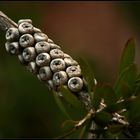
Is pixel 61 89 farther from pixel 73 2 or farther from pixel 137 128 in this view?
pixel 73 2

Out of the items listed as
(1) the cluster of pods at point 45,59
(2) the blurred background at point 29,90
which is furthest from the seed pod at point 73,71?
(2) the blurred background at point 29,90

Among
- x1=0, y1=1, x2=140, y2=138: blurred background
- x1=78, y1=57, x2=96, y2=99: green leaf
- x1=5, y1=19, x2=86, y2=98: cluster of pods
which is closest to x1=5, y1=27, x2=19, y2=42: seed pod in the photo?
x1=5, y1=19, x2=86, y2=98: cluster of pods

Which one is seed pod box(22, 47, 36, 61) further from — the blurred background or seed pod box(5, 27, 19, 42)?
the blurred background

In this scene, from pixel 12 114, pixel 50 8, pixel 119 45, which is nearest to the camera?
pixel 12 114

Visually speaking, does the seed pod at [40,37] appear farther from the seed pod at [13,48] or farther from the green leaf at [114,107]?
the green leaf at [114,107]

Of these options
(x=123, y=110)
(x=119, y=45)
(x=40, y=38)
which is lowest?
(x=119, y=45)

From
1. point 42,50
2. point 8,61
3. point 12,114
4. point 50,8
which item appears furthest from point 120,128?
point 50,8
